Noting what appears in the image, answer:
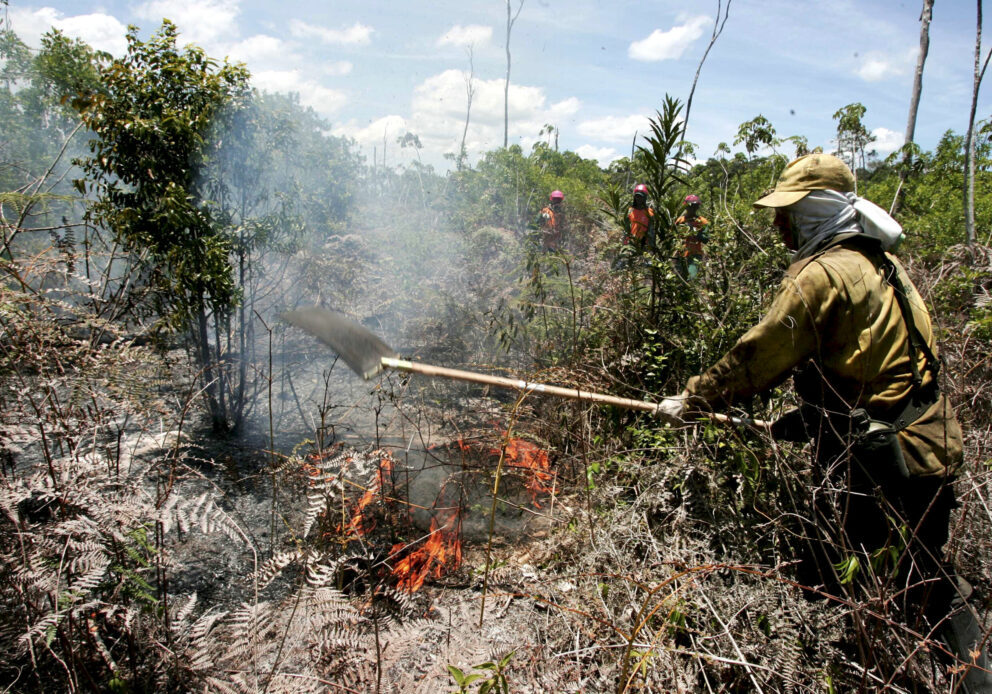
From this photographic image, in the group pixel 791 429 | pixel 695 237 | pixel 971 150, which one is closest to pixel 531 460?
pixel 791 429

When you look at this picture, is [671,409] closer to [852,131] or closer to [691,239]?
[691,239]

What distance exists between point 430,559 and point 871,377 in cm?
236

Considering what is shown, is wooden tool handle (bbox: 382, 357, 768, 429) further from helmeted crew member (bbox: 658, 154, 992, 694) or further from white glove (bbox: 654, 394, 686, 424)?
helmeted crew member (bbox: 658, 154, 992, 694)

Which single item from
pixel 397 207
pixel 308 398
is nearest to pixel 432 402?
pixel 308 398

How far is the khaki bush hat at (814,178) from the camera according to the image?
2.09 m

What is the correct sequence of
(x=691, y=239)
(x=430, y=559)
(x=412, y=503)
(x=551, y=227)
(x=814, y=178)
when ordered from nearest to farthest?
(x=814, y=178) < (x=430, y=559) < (x=412, y=503) < (x=691, y=239) < (x=551, y=227)

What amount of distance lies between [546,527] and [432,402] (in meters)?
2.33

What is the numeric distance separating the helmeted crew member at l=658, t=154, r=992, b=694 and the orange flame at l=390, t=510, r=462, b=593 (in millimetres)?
1834

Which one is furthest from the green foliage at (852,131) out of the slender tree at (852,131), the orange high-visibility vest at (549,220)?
the orange high-visibility vest at (549,220)

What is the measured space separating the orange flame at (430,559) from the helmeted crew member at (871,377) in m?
1.83

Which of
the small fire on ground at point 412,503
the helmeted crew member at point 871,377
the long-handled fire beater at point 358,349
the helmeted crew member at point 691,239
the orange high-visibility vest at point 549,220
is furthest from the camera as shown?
the orange high-visibility vest at point 549,220

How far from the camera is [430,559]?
296 centimetres

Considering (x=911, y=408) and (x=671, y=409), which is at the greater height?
(x=911, y=408)

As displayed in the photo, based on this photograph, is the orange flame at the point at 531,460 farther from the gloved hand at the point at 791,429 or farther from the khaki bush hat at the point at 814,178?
the khaki bush hat at the point at 814,178
